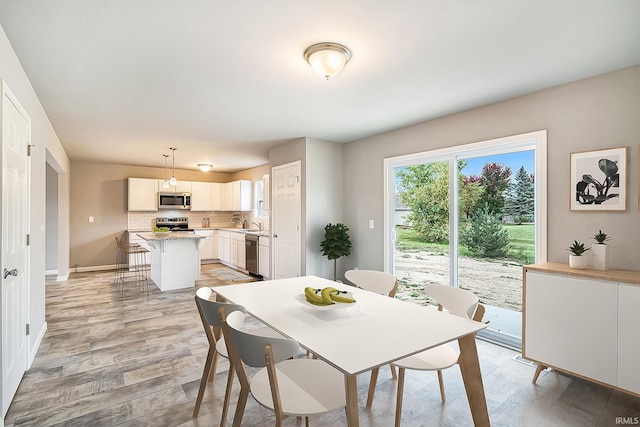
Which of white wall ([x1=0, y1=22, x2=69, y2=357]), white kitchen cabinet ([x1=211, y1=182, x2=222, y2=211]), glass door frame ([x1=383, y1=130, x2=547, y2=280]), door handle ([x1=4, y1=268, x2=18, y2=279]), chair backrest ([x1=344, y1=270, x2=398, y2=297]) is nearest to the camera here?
door handle ([x1=4, y1=268, x2=18, y2=279])

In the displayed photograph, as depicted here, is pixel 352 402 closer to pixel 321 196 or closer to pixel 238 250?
pixel 321 196

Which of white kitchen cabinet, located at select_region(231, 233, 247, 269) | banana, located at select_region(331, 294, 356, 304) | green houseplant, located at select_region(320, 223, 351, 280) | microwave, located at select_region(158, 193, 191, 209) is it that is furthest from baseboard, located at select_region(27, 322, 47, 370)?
microwave, located at select_region(158, 193, 191, 209)

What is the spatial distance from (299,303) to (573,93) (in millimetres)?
2945

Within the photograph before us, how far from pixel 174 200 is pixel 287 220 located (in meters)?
3.90

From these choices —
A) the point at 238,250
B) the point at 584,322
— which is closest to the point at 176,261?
the point at 238,250

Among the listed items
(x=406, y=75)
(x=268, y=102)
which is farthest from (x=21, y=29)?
(x=406, y=75)

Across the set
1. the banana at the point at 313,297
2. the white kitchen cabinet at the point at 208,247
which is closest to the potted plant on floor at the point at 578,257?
the banana at the point at 313,297

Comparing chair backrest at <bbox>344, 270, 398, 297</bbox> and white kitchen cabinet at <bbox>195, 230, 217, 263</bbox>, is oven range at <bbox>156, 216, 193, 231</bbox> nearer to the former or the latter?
white kitchen cabinet at <bbox>195, 230, 217, 263</bbox>

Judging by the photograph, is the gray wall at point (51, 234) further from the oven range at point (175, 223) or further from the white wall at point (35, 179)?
the white wall at point (35, 179)

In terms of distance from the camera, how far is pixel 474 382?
1648mm

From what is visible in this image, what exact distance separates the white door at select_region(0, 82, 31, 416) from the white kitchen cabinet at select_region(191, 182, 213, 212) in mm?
5446

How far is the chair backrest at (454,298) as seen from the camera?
208 centimetres

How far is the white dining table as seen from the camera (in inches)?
50.1

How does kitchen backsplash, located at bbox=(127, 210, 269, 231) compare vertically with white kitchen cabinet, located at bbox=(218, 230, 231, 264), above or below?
above
